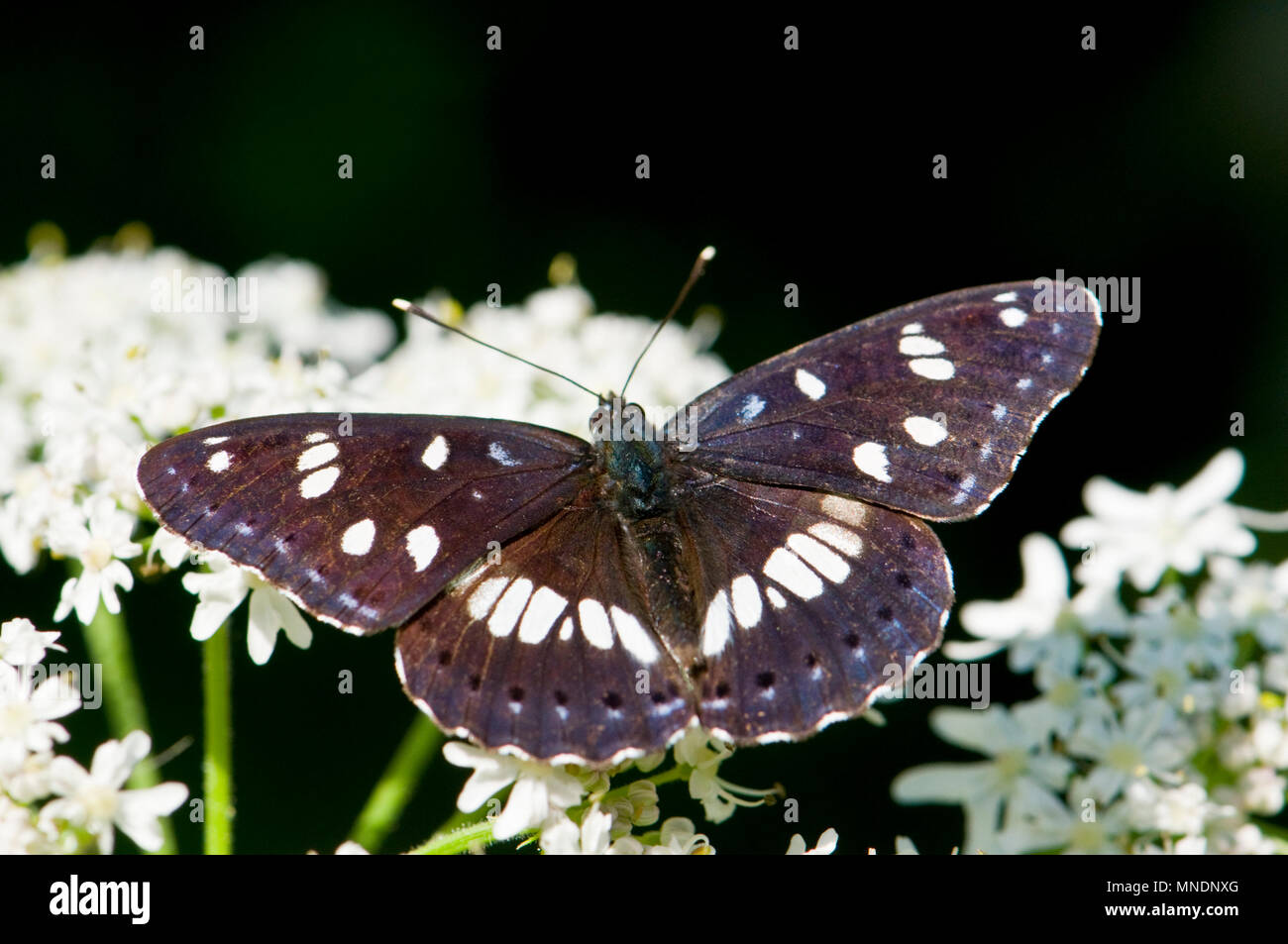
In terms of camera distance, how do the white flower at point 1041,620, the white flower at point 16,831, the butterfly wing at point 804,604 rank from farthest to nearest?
the white flower at point 1041,620, the butterfly wing at point 804,604, the white flower at point 16,831

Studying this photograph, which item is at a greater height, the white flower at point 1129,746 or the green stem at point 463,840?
the white flower at point 1129,746

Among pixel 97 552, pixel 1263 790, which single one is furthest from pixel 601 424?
pixel 1263 790

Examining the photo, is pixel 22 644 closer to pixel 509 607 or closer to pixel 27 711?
pixel 27 711

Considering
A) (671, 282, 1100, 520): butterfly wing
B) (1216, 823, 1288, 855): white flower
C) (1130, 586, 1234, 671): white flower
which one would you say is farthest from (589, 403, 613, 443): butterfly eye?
(1216, 823, 1288, 855): white flower

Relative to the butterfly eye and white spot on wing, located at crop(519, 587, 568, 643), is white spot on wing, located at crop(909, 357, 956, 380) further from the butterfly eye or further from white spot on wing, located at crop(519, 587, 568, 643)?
white spot on wing, located at crop(519, 587, 568, 643)

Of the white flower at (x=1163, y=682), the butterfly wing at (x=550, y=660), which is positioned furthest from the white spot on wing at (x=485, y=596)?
the white flower at (x=1163, y=682)

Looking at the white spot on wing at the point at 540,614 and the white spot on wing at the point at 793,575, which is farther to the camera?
the white spot on wing at the point at 793,575

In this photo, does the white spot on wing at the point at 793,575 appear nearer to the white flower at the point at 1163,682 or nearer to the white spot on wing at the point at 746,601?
the white spot on wing at the point at 746,601
